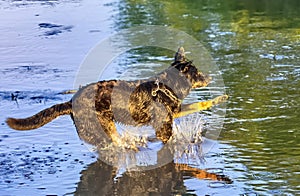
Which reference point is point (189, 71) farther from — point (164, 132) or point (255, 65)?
point (255, 65)

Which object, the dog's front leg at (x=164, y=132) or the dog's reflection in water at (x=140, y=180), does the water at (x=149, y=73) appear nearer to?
the dog's reflection in water at (x=140, y=180)

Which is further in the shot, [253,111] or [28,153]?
[253,111]

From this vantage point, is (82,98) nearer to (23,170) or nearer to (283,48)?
(23,170)

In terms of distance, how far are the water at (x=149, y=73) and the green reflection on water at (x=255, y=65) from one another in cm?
2

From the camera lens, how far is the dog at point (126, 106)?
7.07 metres

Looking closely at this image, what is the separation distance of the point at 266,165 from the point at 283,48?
579 centimetres

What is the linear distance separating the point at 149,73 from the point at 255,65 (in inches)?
65.1

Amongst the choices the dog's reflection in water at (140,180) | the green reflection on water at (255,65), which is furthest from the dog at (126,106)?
the green reflection on water at (255,65)

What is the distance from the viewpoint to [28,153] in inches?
297

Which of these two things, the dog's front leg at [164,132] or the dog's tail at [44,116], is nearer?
the dog's tail at [44,116]

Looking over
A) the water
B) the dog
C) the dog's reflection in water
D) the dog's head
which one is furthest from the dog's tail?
the dog's head

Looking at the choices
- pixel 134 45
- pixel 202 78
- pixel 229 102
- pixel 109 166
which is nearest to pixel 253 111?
pixel 229 102

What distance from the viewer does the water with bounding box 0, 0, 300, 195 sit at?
6.73m

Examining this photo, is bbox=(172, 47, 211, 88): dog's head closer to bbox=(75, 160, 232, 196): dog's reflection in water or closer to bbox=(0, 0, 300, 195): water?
bbox=(0, 0, 300, 195): water
